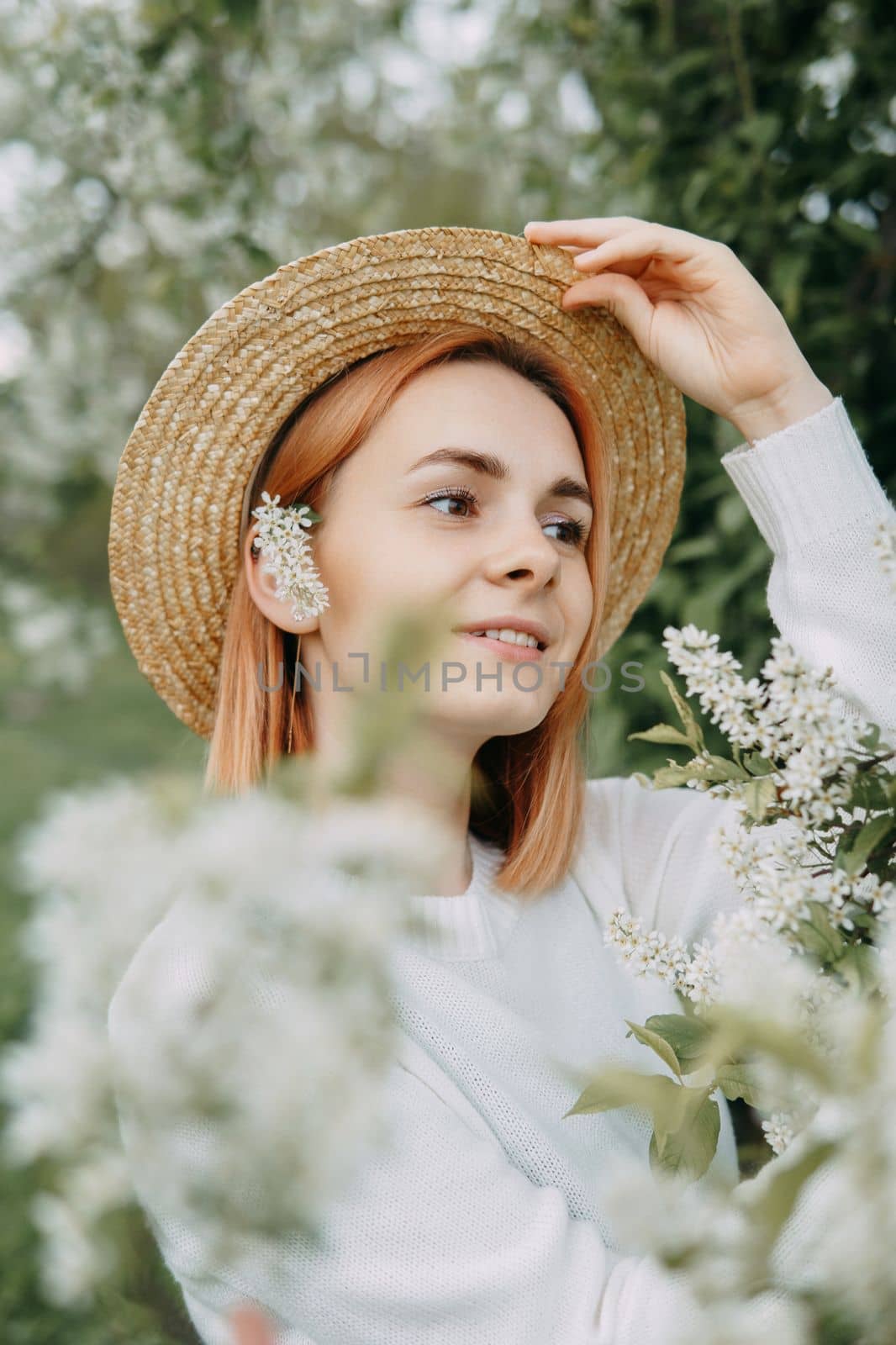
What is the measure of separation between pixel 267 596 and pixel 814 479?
814 millimetres

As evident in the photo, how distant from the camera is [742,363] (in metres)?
1.55

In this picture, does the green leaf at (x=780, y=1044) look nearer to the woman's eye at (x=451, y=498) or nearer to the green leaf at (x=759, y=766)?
the green leaf at (x=759, y=766)

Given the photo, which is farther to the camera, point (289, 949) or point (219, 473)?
point (219, 473)

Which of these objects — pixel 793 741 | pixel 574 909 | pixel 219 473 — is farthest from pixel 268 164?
pixel 793 741

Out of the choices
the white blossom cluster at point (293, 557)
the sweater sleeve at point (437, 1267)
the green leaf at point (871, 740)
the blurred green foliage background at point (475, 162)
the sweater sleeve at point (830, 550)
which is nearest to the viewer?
the green leaf at point (871, 740)

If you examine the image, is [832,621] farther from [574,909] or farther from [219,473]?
[219,473]

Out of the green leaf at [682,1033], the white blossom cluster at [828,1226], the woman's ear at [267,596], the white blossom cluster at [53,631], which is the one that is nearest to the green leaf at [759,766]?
the green leaf at [682,1033]

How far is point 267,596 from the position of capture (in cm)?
169

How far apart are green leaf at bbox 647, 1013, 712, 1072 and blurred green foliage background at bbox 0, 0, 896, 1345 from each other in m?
0.54

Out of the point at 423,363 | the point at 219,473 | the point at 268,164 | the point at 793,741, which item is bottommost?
the point at 793,741

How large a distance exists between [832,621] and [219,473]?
935 mm

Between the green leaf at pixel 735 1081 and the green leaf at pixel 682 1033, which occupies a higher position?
the green leaf at pixel 682 1033

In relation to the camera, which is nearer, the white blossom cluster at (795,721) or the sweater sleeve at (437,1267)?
the white blossom cluster at (795,721)

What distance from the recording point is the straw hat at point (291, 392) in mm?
1563
